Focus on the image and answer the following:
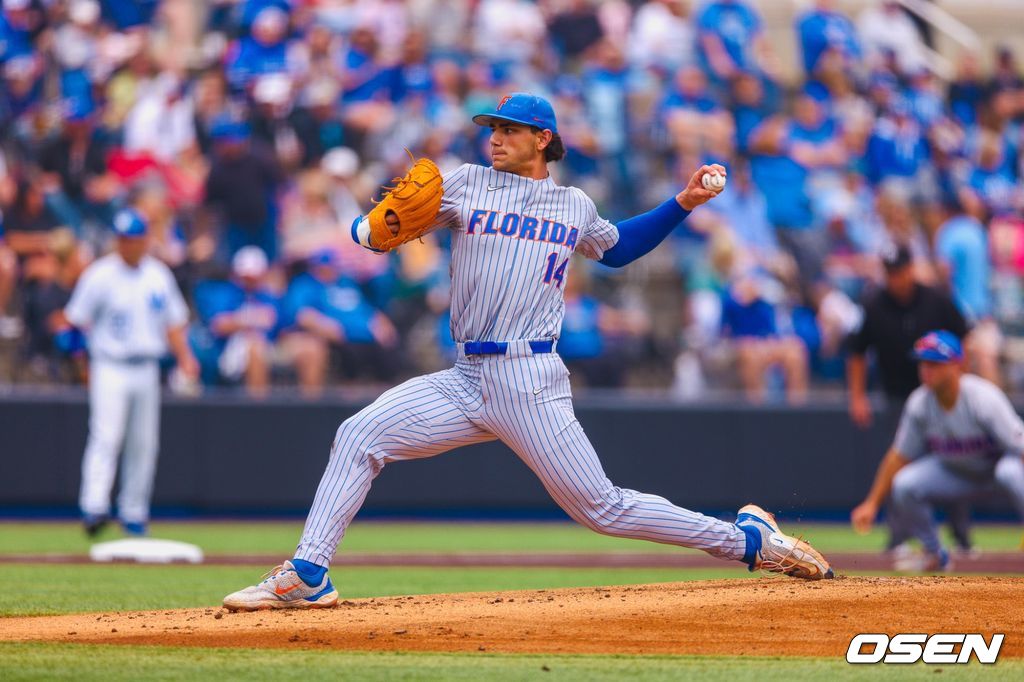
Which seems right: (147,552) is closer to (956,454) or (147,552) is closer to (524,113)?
(524,113)

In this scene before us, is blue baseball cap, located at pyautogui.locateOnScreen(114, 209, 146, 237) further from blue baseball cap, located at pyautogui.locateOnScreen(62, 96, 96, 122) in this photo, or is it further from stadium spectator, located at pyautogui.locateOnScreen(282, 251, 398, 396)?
blue baseball cap, located at pyautogui.locateOnScreen(62, 96, 96, 122)

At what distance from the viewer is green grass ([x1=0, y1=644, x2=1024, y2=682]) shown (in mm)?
4996

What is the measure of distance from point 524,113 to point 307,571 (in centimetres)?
209

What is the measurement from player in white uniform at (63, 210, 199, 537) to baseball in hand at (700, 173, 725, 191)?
19.1 feet

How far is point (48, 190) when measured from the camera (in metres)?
14.6

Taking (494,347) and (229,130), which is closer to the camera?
(494,347)

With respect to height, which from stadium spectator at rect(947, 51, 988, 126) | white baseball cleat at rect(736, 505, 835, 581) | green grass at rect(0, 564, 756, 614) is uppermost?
stadium spectator at rect(947, 51, 988, 126)

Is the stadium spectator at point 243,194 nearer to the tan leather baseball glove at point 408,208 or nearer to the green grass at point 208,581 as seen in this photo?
the green grass at point 208,581

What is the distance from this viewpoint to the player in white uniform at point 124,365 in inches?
433

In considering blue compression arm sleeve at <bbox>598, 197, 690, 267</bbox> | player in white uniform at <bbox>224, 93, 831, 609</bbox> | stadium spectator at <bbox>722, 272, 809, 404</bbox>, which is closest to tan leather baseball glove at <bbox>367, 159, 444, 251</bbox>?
player in white uniform at <bbox>224, 93, 831, 609</bbox>

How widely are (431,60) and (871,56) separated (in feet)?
18.8

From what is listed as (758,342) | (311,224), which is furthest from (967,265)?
(311,224)

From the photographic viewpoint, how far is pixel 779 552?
664cm

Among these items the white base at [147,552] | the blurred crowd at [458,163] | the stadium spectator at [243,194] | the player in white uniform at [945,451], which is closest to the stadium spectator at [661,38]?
Answer: the blurred crowd at [458,163]
